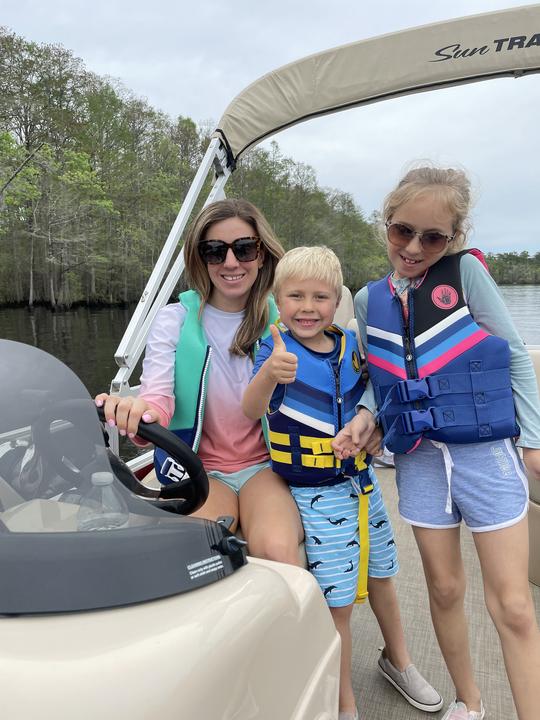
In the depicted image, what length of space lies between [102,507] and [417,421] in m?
0.80

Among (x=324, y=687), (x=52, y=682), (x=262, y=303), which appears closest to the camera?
(x=52, y=682)

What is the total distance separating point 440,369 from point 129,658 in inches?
39.9

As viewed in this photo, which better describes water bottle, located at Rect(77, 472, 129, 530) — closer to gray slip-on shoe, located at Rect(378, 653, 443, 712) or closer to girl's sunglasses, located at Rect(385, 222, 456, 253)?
girl's sunglasses, located at Rect(385, 222, 456, 253)

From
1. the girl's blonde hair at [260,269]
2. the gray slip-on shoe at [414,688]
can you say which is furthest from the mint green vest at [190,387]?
the gray slip-on shoe at [414,688]

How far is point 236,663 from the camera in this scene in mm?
703

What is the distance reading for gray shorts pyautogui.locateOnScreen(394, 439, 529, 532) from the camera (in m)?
1.33

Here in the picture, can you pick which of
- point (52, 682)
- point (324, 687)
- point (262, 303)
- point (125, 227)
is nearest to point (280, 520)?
point (324, 687)

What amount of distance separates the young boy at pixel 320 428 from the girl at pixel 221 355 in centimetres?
10

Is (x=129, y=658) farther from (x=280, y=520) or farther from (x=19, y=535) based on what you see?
(x=280, y=520)

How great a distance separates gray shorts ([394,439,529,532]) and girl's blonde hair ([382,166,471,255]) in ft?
1.72

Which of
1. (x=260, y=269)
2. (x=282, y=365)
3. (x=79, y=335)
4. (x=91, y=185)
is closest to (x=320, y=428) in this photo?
(x=282, y=365)

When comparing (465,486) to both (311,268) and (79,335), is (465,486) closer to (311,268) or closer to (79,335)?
(311,268)

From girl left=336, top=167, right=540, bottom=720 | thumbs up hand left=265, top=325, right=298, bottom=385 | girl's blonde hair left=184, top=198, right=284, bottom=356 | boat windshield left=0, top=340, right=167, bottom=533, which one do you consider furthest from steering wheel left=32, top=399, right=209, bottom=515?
girl's blonde hair left=184, top=198, right=284, bottom=356

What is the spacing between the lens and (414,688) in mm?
1640
